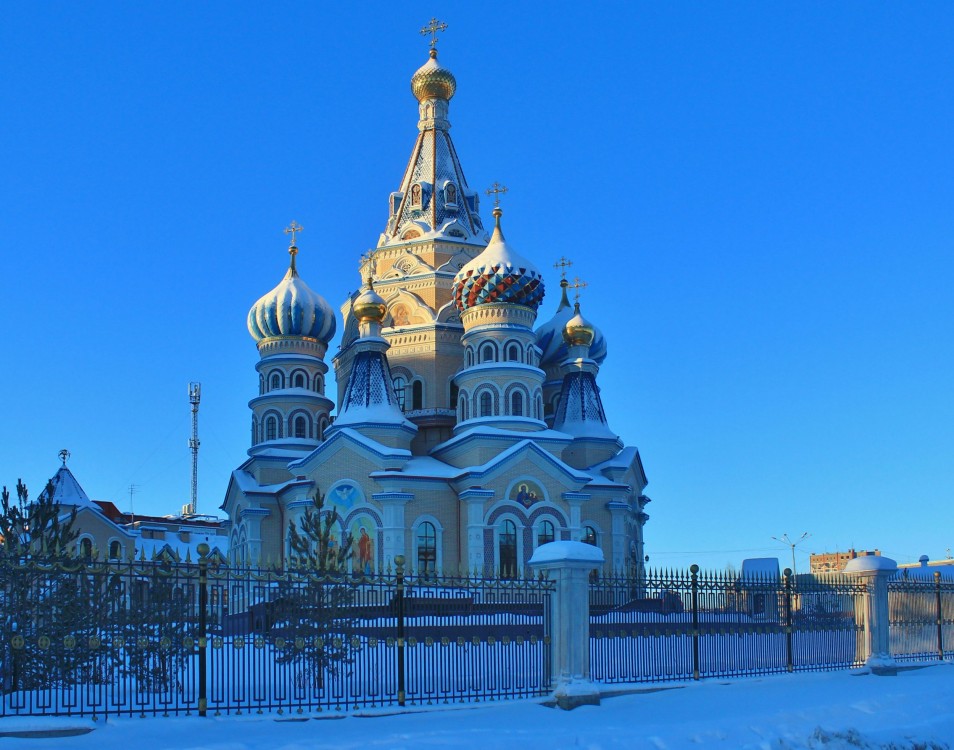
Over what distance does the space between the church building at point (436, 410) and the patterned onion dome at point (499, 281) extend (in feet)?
0.13

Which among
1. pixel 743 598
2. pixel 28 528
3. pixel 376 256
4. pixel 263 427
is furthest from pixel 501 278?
pixel 28 528

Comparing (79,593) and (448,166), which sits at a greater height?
(448,166)

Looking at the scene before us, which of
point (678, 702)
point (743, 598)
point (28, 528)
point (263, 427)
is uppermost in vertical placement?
point (263, 427)

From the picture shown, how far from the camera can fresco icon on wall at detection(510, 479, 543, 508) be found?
28406 mm

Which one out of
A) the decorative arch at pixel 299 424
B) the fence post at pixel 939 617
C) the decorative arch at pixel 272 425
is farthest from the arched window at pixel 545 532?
the fence post at pixel 939 617

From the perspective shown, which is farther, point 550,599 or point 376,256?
point 376,256

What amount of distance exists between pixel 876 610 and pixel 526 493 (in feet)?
44.7

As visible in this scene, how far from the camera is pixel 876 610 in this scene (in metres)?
15.5

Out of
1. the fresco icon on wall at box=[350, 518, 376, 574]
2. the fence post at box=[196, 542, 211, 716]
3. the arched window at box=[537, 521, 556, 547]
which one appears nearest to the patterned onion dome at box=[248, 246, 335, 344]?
the fresco icon on wall at box=[350, 518, 376, 574]

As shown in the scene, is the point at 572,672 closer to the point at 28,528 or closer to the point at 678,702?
the point at 678,702

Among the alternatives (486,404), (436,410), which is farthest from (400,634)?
(436,410)

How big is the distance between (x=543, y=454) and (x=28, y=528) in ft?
55.9

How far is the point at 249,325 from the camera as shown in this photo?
33.9 metres

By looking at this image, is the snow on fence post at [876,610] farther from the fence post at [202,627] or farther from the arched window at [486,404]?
the arched window at [486,404]
